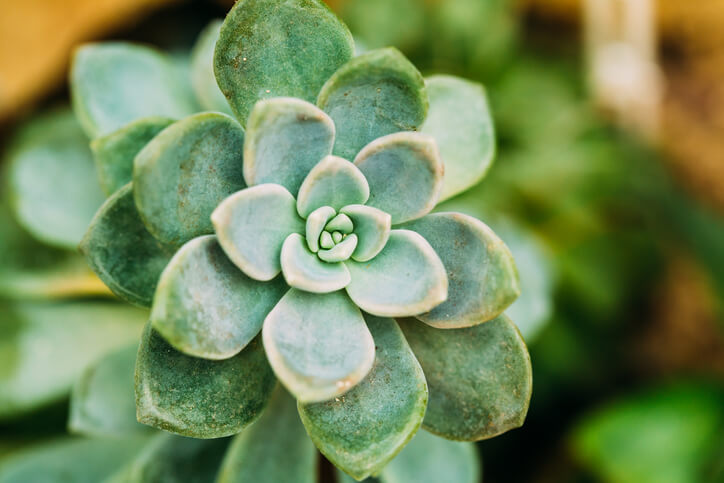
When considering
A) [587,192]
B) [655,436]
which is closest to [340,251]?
[655,436]

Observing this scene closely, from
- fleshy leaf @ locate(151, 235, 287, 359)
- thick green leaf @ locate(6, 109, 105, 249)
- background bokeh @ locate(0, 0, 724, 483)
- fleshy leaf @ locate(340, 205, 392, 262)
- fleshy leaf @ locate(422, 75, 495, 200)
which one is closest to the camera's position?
fleshy leaf @ locate(151, 235, 287, 359)

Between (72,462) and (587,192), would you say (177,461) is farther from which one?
(587,192)

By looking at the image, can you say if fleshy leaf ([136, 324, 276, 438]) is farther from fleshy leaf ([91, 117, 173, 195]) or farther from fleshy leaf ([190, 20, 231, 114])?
fleshy leaf ([190, 20, 231, 114])

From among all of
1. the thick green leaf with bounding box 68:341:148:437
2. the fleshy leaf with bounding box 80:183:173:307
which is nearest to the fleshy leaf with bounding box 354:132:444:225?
the fleshy leaf with bounding box 80:183:173:307

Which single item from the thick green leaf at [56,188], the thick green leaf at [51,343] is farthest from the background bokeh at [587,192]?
the thick green leaf at [51,343]

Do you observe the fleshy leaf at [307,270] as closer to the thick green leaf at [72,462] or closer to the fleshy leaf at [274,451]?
the fleshy leaf at [274,451]

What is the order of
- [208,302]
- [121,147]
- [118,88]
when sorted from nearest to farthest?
[208,302] < [121,147] < [118,88]

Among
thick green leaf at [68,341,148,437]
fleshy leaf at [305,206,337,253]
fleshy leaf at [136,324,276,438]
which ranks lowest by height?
thick green leaf at [68,341,148,437]
